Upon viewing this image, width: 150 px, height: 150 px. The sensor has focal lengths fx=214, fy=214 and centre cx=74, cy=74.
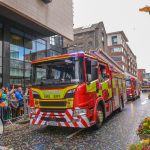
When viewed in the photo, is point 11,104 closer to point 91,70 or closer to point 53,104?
point 53,104

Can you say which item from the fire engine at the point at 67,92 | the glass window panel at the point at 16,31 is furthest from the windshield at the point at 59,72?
the glass window panel at the point at 16,31

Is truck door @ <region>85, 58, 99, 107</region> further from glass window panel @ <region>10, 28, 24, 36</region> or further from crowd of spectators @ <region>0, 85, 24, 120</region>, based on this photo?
glass window panel @ <region>10, 28, 24, 36</region>

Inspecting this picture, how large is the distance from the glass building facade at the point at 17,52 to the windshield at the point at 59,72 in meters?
7.16

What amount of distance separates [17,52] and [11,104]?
7.13 meters

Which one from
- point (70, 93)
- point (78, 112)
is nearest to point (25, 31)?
point (70, 93)

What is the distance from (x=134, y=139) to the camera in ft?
22.4

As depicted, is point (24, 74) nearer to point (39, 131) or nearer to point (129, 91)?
point (39, 131)

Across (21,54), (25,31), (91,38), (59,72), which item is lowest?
(59,72)

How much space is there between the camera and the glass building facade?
15.7m

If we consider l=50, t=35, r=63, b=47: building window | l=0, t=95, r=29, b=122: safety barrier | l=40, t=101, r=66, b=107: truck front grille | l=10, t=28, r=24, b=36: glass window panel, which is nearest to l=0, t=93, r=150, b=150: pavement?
l=40, t=101, r=66, b=107: truck front grille

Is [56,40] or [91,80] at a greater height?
[56,40]

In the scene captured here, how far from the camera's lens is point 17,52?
17359 mm

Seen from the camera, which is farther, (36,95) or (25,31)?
(25,31)

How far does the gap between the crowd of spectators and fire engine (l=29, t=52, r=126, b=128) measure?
3031mm
